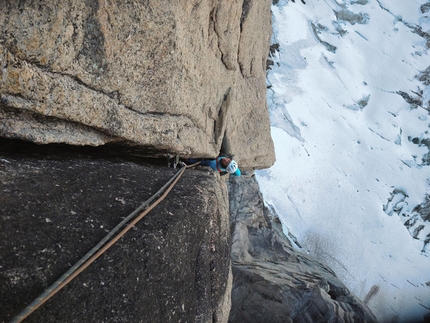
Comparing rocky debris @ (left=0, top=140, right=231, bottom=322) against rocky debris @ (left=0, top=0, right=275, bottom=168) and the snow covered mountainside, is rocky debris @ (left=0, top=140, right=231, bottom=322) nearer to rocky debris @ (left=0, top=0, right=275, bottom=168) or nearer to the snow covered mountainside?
rocky debris @ (left=0, top=0, right=275, bottom=168)

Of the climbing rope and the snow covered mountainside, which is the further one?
the snow covered mountainside

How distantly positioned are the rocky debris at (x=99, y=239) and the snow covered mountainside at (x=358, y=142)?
7085 millimetres

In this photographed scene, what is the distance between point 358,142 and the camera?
11219 millimetres

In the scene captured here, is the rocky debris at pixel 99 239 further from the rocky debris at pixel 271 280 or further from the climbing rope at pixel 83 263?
the rocky debris at pixel 271 280

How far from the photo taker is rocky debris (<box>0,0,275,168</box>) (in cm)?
162

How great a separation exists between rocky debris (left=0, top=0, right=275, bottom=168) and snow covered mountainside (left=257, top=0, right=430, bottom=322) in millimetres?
6416

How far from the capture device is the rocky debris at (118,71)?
5.31 feet

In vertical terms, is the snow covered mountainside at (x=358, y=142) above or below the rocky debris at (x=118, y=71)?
below

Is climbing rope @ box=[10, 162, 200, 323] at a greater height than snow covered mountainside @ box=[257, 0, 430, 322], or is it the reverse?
climbing rope @ box=[10, 162, 200, 323]

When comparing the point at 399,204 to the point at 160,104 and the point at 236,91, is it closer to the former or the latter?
the point at 236,91

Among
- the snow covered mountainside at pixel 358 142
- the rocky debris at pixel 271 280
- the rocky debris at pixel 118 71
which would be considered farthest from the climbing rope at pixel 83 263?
the snow covered mountainside at pixel 358 142

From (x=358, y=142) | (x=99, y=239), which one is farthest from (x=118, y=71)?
(x=358, y=142)

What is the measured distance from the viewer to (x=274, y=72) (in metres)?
10.8

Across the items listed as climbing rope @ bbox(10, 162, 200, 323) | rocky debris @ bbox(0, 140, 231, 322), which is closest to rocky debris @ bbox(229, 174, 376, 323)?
rocky debris @ bbox(0, 140, 231, 322)
